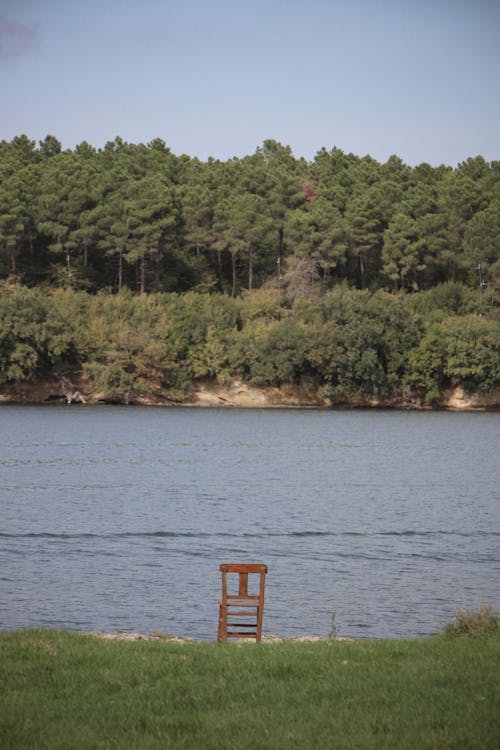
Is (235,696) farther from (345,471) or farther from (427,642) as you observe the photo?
(345,471)

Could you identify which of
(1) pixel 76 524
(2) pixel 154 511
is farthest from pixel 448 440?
(1) pixel 76 524

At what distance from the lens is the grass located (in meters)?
9.59

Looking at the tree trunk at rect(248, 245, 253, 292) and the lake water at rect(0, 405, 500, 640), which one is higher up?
the tree trunk at rect(248, 245, 253, 292)

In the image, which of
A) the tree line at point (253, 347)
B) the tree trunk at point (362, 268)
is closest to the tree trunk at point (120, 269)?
the tree line at point (253, 347)

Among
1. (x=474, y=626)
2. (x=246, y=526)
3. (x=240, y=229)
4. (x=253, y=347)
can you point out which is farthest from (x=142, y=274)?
(x=474, y=626)

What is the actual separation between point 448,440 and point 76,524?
4039 cm

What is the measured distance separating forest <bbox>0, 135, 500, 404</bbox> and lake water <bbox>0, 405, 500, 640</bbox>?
22481mm

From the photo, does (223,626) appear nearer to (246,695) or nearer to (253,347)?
(246,695)

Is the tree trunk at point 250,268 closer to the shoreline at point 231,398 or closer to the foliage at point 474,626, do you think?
the shoreline at point 231,398

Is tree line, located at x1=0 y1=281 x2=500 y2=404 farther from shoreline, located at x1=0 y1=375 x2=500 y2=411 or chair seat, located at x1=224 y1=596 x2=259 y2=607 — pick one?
chair seat, located at x1=224 y1=596 x2=259 y2=607

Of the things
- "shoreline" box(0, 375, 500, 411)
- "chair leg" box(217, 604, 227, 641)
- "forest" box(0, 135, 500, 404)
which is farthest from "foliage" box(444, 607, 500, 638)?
"shoreline" box(0, 375, 500, 411)

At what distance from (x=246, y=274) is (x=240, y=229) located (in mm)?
12602

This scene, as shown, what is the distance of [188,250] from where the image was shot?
120500 mm

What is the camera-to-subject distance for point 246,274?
122125 mm
